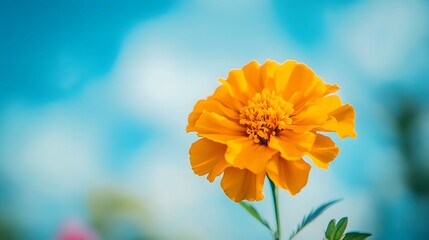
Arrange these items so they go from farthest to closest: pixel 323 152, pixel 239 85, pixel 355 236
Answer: pixel 239 85 → pixel 323 152 → pixel 355 236

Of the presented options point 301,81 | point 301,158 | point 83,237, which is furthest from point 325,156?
point 83,237

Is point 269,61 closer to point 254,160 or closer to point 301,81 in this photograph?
point 301,81

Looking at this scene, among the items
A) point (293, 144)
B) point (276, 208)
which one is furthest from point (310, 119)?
point (276, 208)

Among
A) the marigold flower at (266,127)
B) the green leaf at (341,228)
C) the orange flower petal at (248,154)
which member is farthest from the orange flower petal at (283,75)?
the green leaf at (341,228)

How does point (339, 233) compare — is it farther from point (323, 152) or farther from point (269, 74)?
point (269, 74)

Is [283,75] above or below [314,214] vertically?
above

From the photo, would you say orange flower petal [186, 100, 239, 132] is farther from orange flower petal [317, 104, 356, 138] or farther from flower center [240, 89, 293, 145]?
orange flower petal [317, 104, 356, 138]

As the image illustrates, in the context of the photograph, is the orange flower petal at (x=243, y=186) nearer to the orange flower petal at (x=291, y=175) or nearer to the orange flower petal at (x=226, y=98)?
the orange flower petal at (x=291, y=175)
